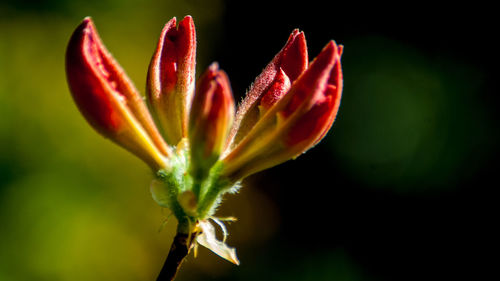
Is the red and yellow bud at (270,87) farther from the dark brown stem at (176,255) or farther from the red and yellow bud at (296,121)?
the dark brown stem at (176,255)

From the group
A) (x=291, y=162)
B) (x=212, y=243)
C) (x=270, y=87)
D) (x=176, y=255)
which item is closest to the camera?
(x=176, y=255)

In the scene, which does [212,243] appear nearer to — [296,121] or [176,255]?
[176,255]

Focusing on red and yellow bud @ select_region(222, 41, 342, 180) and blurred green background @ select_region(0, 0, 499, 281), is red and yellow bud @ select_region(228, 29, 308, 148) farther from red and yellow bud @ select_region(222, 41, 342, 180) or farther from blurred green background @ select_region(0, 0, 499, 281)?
blurred green background @ select_region(0, 0, 499, 281)

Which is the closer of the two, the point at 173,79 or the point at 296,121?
the point at 296,121

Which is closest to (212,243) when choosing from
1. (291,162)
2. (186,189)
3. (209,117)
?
(186,189)

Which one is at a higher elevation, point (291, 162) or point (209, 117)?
point (291, 162)

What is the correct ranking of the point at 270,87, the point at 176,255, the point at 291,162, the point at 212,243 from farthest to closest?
the point at 291,162 → the point at 270,87 → the point at 212,243 → the point at 176,255

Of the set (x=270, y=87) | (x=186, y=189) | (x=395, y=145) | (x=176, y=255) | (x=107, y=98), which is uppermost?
(x=395, y=145)

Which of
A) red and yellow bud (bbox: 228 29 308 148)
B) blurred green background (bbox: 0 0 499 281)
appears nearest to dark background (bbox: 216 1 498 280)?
blurred green background (bbox: 0 0 499 281)

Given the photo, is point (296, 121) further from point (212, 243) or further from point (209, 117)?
point (212, 243)
